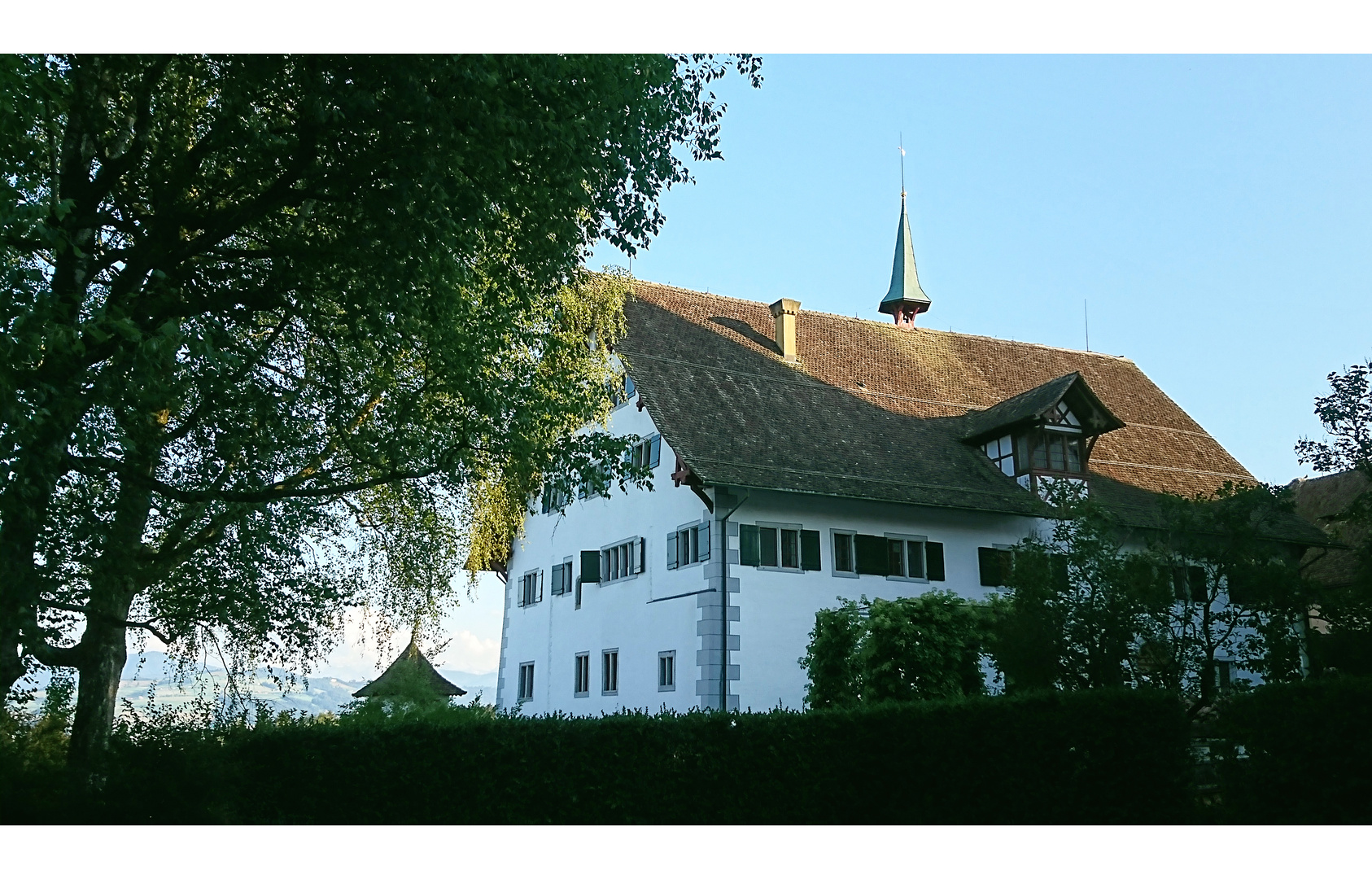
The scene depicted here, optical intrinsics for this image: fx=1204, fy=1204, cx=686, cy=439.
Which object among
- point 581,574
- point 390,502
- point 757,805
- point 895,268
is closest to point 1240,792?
point 757,805

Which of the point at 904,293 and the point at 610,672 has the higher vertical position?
the point at 904,293

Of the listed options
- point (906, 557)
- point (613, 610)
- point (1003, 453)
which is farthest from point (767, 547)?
point (1003, 453)

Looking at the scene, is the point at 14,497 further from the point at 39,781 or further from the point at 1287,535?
the point at 1287,535

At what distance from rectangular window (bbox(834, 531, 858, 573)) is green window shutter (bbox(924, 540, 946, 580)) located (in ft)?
6.16

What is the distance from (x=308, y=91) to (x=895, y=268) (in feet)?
120

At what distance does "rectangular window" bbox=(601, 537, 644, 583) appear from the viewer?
1056 inches

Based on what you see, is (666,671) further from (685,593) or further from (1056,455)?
(1056,455)

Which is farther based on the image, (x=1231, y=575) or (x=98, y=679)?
(x=1231, y=575)

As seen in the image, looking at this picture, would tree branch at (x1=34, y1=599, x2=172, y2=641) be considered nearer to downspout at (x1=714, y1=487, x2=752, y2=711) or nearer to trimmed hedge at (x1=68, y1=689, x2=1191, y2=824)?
trimmed hedge at (x1=68, y1=689, x2=1191, y2=824)

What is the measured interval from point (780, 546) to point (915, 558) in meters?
3.44

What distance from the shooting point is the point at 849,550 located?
25484mm

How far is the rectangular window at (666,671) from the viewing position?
24.5m

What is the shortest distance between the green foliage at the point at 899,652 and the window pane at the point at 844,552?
276 centimetres

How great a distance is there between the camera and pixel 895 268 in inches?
1797
